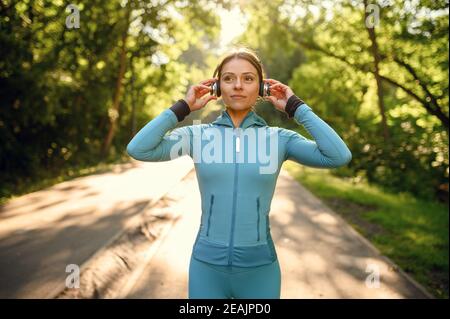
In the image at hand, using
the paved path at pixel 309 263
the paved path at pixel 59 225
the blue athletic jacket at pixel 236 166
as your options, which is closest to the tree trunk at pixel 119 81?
the paved path at pixel 59 225

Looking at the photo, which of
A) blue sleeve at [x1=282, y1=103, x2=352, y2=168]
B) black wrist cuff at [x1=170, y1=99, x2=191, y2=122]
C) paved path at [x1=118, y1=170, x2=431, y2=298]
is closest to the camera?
blue sleeve at [x1=282, y1=103, x2=352, y2=168]

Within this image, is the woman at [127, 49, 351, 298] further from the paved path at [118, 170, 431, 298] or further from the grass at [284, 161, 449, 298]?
the grass at [284, 161, 449, 298]

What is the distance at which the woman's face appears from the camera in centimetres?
238

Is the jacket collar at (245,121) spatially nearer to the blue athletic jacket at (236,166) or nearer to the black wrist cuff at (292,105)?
the blue athletic jacket at (236,166)

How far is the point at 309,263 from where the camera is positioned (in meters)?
7.27

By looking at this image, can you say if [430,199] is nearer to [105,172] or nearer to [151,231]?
[151,231]

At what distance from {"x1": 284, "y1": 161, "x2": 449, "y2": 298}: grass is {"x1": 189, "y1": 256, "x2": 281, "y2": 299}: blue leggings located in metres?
5.21

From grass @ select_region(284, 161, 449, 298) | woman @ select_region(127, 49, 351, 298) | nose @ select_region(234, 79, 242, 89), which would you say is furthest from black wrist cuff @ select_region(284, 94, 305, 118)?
grass @ select_region(284, 161, 449, 298)

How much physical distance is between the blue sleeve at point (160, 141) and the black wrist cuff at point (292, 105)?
62 cm

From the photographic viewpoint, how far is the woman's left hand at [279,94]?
2.50 meters

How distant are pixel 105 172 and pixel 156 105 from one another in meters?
13.3

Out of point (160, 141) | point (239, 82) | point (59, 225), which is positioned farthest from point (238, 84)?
point (59, 225)
